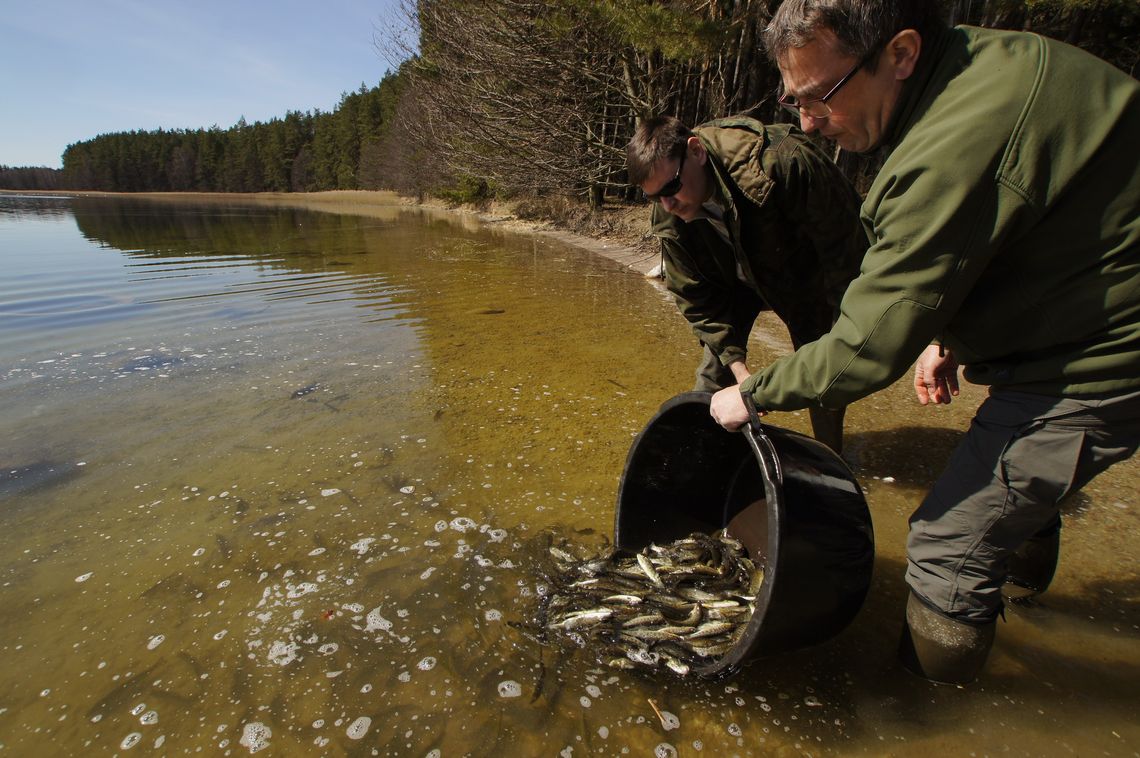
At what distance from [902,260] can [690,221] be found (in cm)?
159

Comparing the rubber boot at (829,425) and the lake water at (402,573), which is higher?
the rubber boot at (829,425)

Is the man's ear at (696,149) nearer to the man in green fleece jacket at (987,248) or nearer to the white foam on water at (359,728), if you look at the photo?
the man in green fleece jacket at (987,248)

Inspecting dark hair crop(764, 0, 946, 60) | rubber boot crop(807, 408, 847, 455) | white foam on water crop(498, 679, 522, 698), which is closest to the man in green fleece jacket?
dark hair crop(764, 0, 946, 60)

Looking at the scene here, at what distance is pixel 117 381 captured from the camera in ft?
18.4

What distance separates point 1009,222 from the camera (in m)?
1.36

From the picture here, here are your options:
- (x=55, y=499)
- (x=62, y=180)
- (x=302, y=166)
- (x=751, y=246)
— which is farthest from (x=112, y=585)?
(x=62, y=180)

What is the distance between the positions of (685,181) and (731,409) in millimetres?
1235

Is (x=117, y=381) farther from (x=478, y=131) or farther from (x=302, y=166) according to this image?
(x=302, y=166)

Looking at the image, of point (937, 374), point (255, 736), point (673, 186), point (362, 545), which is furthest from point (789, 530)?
point (362, 545)

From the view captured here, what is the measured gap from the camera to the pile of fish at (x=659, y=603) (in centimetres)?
218

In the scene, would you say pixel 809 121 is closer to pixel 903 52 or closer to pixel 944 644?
pixel 903 52

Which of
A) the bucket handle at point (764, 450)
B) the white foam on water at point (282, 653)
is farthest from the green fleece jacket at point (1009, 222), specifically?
the white foam on water at point (282, 653)

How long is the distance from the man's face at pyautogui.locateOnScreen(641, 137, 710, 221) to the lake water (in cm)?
171

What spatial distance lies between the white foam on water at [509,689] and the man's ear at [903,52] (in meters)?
2.34
